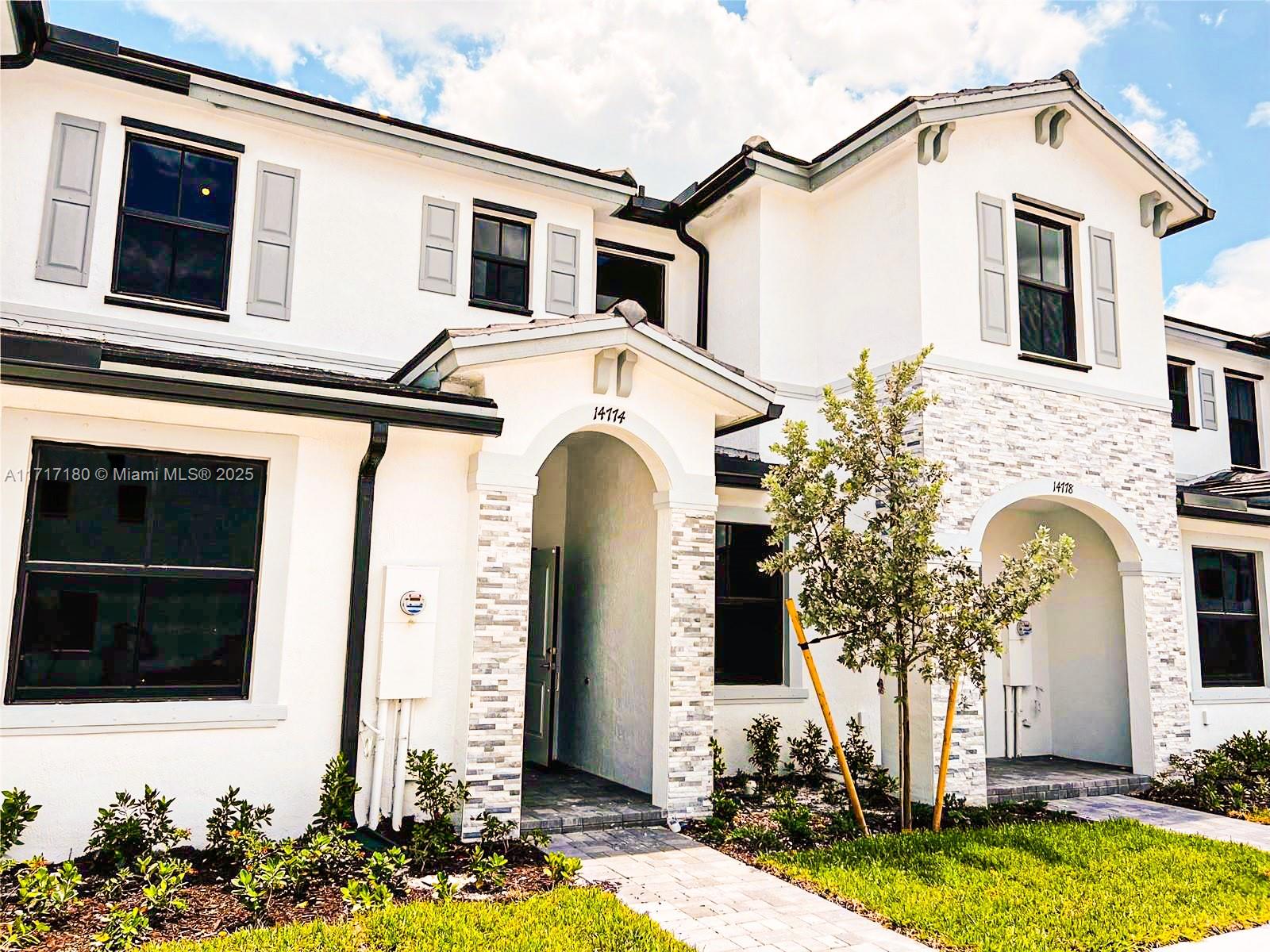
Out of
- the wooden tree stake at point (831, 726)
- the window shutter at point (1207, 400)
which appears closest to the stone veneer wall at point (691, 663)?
the wooden tree stake at point (831, 726)

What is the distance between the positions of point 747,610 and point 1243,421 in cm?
1193

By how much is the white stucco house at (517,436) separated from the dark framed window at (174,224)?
0.03 m

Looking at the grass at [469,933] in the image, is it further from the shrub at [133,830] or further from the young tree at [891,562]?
the young tree at [891,562]

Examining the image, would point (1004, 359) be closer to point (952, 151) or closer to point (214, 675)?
point (952, 151)

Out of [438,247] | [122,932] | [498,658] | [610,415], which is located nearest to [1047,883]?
[498,658]

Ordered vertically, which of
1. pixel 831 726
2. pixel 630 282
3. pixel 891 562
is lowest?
pixel 831 726

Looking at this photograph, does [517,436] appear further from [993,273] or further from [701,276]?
[993,273]

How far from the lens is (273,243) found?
983 cm

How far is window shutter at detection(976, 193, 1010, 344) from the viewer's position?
413 inches

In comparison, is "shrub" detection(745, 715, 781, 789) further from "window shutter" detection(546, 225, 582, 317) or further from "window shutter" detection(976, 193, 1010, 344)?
"window shutter" detection(546, 225, 582, 317)

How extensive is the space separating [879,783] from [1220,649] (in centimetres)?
627

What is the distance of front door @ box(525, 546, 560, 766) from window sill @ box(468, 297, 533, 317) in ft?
9.87

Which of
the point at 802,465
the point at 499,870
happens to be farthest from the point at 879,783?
the point at 499,870

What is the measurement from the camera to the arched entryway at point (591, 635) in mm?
8891
